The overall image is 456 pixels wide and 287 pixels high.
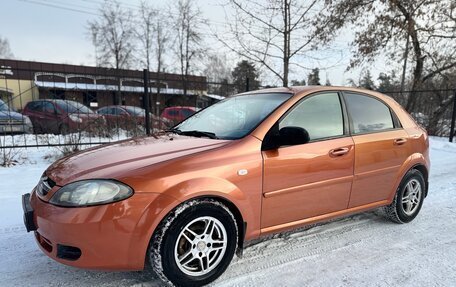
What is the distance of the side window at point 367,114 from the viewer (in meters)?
3.47

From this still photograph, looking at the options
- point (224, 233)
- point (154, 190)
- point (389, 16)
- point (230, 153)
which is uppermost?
point (389, 16)

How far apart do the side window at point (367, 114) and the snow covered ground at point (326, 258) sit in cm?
112

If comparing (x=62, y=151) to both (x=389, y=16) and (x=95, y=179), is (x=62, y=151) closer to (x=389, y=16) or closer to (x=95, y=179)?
(x=95, y=179)

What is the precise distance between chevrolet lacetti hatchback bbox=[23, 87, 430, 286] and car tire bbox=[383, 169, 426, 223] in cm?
2

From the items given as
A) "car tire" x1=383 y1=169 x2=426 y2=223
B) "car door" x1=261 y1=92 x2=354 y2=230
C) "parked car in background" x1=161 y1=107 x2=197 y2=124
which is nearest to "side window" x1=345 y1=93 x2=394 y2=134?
"car door" x1=261 y1=92 x2=354 y2=230

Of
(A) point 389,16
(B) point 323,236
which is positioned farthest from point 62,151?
(A) point 389,16

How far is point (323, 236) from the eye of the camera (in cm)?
344

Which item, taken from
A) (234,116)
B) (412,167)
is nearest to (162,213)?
(234,116)

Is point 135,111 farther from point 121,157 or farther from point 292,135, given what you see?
point 292,135

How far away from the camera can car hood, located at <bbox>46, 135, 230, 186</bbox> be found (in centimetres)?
239

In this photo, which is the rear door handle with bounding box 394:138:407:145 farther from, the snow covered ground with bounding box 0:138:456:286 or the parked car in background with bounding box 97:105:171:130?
the parked car in background with bounding box 97:105:171:130

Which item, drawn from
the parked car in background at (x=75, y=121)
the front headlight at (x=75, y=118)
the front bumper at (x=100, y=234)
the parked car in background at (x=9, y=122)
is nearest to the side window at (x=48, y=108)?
the parked car in background at (x=9, y=122)

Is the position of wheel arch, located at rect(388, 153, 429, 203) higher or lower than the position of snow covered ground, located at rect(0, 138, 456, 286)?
higher

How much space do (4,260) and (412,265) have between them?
3547mm
